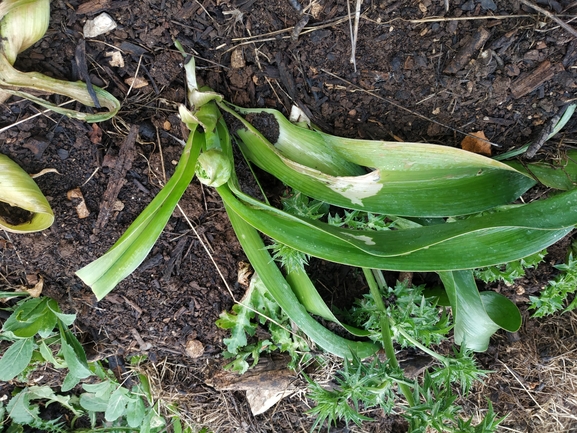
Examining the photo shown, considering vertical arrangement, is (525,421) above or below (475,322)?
below

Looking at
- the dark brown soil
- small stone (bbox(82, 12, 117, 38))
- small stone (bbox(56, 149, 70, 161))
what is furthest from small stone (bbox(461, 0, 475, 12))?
small stone (bbox(56, 149, 70, 161))

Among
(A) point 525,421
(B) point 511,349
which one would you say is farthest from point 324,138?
(A) point 525,421

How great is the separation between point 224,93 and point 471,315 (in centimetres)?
98

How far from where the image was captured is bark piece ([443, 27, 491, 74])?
117cm

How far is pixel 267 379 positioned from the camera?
1.46 metres

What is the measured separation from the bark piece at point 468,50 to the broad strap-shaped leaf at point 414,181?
0.26 meters

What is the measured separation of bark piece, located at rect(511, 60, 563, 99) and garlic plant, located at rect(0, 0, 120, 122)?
3.66 ft

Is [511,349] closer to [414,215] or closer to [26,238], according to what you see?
[414,215]

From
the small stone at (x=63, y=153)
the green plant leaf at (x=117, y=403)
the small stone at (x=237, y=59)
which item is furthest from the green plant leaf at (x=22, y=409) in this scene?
the small stone at (x=237, y=59)

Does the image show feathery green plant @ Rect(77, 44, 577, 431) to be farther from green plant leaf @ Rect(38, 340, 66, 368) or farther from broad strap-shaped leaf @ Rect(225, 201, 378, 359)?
green plant leaf @ Rect(38, 340, 66, 368)

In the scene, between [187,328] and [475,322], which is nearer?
[475,322]

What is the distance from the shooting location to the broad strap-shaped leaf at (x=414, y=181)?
1134 millimetres

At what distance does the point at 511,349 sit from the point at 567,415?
380 mm

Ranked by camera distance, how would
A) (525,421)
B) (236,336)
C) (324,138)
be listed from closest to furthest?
(324,138) < (236,336) < (525,421)
